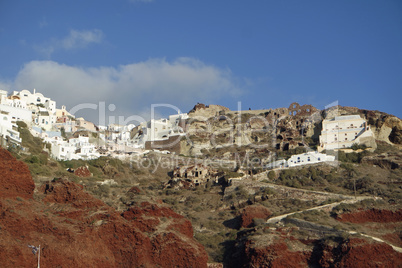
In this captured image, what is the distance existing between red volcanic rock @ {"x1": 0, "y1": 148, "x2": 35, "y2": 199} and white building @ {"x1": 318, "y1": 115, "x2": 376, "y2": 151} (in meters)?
42.3

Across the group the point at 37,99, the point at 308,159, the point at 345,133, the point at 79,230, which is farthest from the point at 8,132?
the point at 345,133

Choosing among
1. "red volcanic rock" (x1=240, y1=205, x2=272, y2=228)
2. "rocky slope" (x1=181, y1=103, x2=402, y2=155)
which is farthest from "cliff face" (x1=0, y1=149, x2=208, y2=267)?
"rocky slope" (x1=181, y1=103, x2=402, y2=155)

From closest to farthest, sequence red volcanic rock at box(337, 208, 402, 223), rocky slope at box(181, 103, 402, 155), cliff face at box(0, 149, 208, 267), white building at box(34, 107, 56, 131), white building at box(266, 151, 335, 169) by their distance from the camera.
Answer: cliff face at box(0, 149, 208, 267), red volcanic rock at box(337, 208, 402, 223), white building at box(266, 151, 335, 169), rocky slope at box(181, 103, 402, 155), white building at box(34, 107, 56, 131)

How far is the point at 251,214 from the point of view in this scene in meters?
38.2

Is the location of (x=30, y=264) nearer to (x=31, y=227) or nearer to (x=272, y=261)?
(x=31, y=227)

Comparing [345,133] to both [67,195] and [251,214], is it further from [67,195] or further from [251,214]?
[67,195]

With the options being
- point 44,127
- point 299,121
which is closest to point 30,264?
point 44,127

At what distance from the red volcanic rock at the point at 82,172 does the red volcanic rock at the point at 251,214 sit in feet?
58.5

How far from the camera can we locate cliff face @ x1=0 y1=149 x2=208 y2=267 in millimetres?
23484

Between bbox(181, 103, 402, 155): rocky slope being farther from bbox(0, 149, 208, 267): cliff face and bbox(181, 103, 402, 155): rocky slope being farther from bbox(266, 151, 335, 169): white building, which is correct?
bbox(0, 149, 208, 267): cliff face

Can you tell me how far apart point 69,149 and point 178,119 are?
3225 centimetres

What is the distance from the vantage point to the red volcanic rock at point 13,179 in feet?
91.0

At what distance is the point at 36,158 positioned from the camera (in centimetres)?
4541

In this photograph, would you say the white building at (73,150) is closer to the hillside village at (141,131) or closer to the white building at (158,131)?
the hillside village at (141,131)
